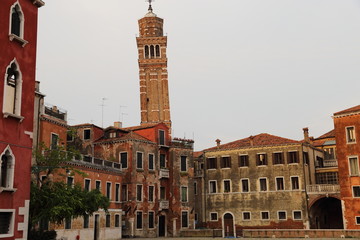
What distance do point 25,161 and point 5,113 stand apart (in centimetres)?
201

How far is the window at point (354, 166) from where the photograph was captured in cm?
4009

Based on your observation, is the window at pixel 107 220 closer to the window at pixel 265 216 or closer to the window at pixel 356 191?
the window at pixel 265 216

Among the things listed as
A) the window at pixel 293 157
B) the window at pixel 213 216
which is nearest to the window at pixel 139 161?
the window at pixel 213 216

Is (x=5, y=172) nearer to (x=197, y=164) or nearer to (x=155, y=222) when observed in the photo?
(x=155, y=222)

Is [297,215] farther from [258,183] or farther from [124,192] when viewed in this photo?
[124,192]

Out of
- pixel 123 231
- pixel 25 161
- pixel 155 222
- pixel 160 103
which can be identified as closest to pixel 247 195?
pixel 155 222

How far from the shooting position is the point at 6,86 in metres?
15.2

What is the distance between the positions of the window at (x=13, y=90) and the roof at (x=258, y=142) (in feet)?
115

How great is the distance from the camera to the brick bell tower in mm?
59500

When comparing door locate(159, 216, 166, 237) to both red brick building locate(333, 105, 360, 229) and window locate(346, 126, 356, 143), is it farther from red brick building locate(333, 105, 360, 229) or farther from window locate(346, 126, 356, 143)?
window locate(346, 126, 356, 143)

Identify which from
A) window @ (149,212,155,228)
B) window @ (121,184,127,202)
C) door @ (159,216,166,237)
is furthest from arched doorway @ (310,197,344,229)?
window @ (121,184,127,202)

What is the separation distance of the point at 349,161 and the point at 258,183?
1020 centimetres

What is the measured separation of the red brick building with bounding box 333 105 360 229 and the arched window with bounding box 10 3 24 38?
3245 centimetres

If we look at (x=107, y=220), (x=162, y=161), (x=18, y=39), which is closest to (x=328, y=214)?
(x=162, y=161)
